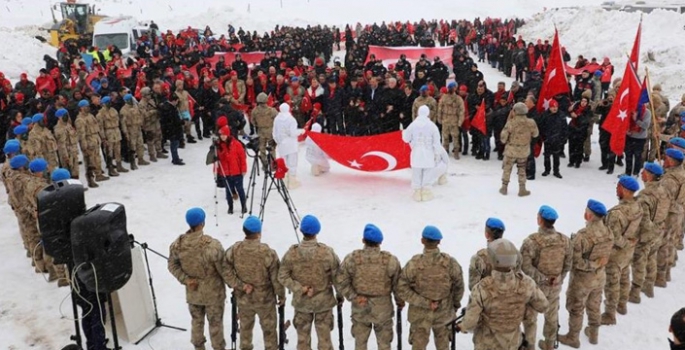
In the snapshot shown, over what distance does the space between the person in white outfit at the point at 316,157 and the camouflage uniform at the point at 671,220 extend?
22.1 ft

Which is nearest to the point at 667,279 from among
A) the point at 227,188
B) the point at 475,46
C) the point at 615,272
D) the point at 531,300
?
the point at 615,272

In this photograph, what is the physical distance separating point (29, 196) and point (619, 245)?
7.67 m

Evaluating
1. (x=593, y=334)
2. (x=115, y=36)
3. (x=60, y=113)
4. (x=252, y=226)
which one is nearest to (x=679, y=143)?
(x=593, y=334)

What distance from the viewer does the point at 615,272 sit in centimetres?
676

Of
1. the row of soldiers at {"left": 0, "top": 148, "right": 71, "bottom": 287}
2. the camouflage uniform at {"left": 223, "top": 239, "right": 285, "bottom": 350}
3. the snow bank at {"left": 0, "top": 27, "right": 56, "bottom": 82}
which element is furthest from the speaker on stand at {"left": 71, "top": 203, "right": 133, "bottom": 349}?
the snow bank at {"left": 0, "top": 27, "right": 56, "bottom": 82}

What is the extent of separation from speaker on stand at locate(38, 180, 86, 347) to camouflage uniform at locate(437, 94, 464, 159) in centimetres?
927

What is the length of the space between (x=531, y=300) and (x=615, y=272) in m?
2.37

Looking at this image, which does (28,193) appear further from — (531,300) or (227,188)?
(531,300)

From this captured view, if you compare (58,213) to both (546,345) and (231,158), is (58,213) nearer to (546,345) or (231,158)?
(231,158)

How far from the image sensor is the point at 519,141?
10500 mm

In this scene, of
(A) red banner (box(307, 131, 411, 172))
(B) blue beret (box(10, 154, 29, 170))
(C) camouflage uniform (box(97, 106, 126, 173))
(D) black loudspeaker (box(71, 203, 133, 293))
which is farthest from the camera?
(C) camouflage uniform (box(97, 106, 126, 173))

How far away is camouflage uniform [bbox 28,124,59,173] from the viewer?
10547 millimetres

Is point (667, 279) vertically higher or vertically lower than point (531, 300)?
lower

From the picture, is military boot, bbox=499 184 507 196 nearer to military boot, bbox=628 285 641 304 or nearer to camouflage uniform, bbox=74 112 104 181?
military boot, bbox=628 285 641 304
